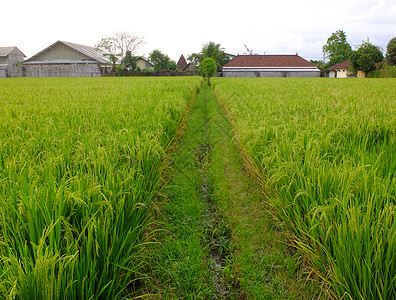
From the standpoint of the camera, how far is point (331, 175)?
1815mm

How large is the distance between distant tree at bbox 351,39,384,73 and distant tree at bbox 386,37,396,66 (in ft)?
4.85

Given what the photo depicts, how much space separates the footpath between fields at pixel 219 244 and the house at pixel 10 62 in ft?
130

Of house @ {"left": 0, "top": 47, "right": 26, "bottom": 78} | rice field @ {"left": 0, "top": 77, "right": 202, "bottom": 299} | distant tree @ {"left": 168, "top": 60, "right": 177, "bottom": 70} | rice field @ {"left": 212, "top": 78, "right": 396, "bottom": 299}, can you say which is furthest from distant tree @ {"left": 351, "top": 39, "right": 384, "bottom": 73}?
house @ {"left": 0, "top": 47, "right": 26, "bottom": 78}

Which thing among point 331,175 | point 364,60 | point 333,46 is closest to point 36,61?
point 364,60

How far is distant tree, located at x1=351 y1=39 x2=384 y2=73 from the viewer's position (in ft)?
108

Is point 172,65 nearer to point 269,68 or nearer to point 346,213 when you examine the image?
point 269,68

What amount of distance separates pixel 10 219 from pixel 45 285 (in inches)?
19.6

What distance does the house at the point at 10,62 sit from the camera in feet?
112

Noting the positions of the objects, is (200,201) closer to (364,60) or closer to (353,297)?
(353,297)

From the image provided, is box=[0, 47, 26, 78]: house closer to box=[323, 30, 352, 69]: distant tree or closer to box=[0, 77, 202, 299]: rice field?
box=[0, 77, 202, 299]: rice field

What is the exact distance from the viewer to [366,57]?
1297 inches

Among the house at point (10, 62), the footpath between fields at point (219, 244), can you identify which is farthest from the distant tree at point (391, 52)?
the house at point (10, 62)

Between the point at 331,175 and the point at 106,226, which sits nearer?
the point at 106,226

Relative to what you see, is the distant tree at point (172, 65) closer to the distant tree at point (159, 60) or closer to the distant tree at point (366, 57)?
the distant tree at point (159, 60)
